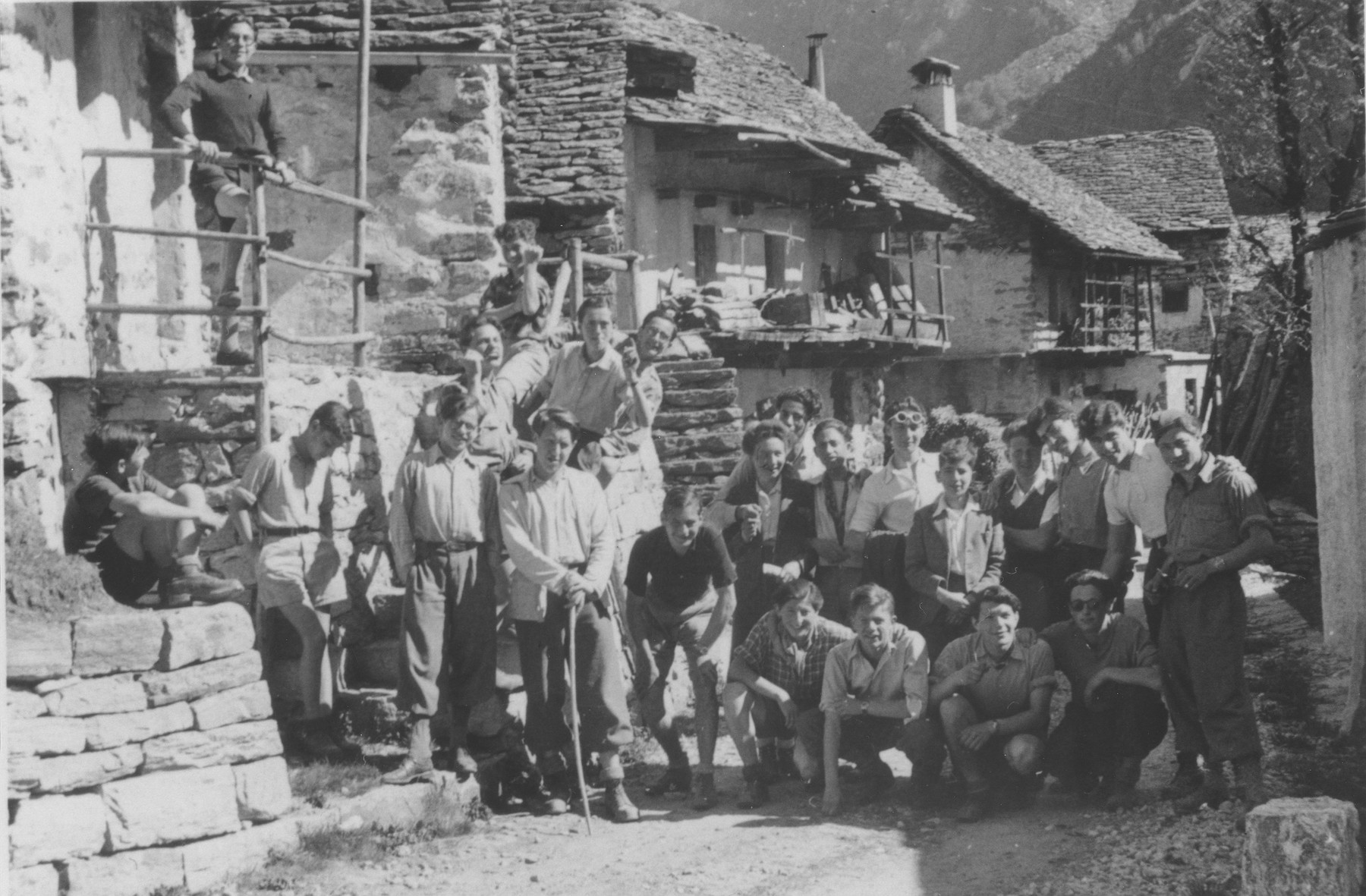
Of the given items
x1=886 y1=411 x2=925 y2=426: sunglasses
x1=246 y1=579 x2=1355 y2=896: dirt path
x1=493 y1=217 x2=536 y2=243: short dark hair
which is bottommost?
x1=246 y1=579 x2=1355 y2=896: dirt path

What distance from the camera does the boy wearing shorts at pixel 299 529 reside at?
6.99 metres

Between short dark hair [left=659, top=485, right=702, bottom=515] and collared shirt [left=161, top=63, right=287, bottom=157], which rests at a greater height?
collared shirt [left=161, top=63, right=287, bottom=157]

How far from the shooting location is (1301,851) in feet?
14.6

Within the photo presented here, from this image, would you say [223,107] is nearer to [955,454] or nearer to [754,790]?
[955,454]

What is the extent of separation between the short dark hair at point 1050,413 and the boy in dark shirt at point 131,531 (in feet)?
13.7

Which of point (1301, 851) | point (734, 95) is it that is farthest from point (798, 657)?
point (734, 95)

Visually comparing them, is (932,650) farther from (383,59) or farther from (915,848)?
(383,59)

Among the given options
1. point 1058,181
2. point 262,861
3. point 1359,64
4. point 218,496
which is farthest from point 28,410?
point 1058,181

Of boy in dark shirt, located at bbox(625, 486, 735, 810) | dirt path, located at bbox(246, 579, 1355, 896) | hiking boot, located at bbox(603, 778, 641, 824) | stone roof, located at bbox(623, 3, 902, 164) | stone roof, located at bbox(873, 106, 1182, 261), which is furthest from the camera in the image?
stone roof, located at bbox(873, 106, 1182, 261)

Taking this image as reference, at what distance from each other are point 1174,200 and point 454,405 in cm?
3089

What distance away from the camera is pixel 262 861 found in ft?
19.0

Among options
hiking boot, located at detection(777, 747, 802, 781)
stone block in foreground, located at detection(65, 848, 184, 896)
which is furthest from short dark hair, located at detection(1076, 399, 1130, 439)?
stone block in foreground, located at detection(65, 848, 184, 896)

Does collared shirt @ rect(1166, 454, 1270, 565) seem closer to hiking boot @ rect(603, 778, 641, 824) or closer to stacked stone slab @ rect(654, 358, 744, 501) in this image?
hiking boot @ rect(603, 778, 641, 824)

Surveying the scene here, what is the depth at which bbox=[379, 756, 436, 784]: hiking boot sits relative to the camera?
655 centimetres
